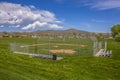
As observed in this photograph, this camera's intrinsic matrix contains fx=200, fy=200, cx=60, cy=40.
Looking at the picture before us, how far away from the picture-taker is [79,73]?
575 inches

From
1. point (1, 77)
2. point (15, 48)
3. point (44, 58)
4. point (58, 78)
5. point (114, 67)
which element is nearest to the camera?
point (1, 77)

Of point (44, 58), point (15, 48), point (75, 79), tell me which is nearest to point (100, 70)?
point (75, 79)

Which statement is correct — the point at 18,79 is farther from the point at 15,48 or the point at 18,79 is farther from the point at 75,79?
the point at 15,48

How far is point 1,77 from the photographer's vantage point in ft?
34.1

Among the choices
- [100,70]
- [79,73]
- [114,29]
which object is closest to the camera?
[79,73]

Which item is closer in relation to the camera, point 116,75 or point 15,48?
point 116,75

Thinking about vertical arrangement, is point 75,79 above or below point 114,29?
below

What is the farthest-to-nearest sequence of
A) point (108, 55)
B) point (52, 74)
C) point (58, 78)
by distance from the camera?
point (108, 55) < point (52, 74) < point (58, 78)

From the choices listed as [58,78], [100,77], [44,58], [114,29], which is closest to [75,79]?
[58,78]

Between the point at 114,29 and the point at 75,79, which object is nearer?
the point at 75,79

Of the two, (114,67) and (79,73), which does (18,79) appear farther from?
(114,67)

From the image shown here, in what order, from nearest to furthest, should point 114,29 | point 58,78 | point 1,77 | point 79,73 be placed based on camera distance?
1. point 1,77
2. point 58,78
3. point 79,73
4. point 114,29

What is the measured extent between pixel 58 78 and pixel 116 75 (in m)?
4.70

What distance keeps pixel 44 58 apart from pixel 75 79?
9.44m
